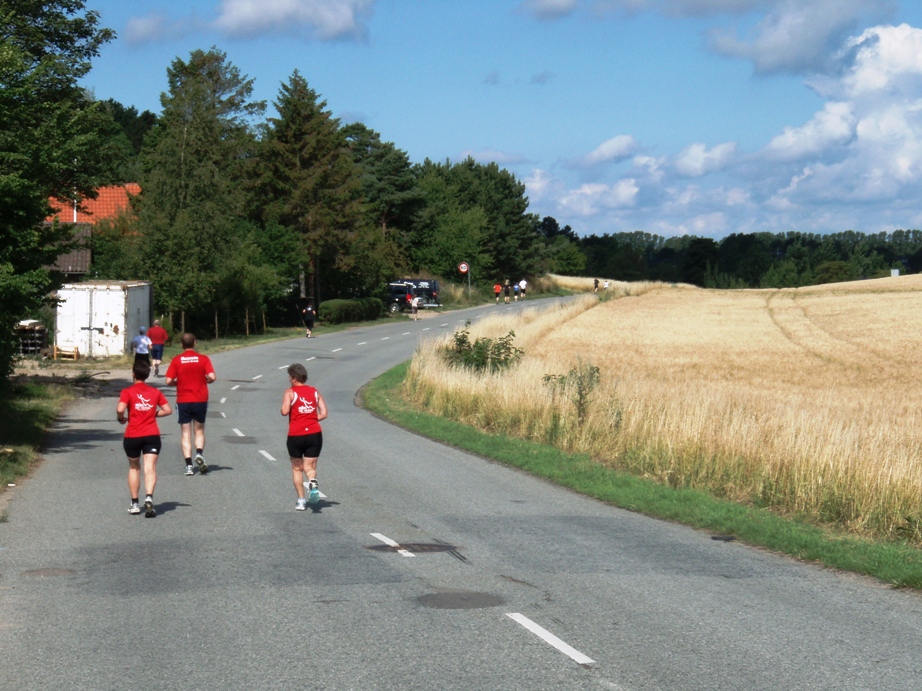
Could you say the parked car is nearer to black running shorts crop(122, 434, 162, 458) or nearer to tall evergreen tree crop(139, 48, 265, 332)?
tall evergreen tree crop(139, 48, 265, 332)

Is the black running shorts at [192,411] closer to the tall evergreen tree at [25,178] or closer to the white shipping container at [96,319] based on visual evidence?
the tall evergreen tree at [25,178]

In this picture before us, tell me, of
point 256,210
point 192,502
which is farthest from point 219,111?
point 192,502

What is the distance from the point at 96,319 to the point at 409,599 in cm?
3761

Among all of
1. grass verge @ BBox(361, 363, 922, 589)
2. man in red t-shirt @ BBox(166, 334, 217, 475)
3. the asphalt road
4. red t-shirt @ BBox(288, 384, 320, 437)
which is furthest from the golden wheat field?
man in red t-shirt @ BBox(166, 334, 217, 475)

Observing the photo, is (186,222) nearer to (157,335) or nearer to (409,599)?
(157,335)

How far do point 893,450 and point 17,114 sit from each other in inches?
607

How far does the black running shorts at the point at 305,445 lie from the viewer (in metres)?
13.7

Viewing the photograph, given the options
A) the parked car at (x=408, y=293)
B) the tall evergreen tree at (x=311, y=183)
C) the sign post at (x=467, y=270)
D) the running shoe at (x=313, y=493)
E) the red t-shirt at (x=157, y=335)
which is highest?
the tall evergreen tree at (x=311, y=183)

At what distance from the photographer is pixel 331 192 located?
71.0 metres

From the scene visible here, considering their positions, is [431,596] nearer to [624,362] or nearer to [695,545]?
[695,545]

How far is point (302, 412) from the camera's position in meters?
13.8

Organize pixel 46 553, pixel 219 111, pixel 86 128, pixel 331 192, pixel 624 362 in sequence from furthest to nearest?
1. pixel 219 111
2. pixel 331 192
3. pixel 624 362
4. pixel 86 128
5. pixel 46 553

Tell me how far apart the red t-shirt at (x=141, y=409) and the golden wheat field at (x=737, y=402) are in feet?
27.0

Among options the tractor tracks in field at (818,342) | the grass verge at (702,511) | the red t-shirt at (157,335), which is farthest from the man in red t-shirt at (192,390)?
the tractor tracks in field at (818,342)
